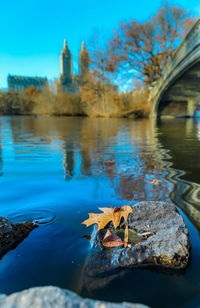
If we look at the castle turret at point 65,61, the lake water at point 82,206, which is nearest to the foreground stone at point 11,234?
the lake water at point 82,206

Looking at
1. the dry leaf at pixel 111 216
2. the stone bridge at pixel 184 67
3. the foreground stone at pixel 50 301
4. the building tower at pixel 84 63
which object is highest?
the building tower at pixel 84 63

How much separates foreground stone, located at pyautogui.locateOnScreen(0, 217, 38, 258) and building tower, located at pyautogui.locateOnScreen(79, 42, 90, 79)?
103ft

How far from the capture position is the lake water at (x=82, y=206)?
0.88 metres

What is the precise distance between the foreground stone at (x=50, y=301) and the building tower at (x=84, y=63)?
31987 millimetres

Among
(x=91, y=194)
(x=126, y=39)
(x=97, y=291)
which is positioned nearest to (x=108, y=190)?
(x=91, y=194)

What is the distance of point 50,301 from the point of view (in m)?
0.55

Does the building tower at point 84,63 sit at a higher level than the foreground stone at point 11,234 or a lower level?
higher

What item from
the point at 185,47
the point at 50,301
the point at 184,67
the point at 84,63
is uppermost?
the point at 84,63

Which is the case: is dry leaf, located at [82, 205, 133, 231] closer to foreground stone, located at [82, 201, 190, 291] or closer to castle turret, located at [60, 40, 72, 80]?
foreground stone, located at [82, 201, 190, 291]

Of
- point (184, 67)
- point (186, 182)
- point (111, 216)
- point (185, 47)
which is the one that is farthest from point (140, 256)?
point (184, 67)

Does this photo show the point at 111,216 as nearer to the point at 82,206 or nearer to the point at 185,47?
the point at 82,206

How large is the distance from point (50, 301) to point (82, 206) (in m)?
1.16

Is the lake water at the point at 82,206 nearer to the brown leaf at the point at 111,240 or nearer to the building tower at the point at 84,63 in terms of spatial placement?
the brown leaf at the point at 111,240

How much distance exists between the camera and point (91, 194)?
199 centimetres
